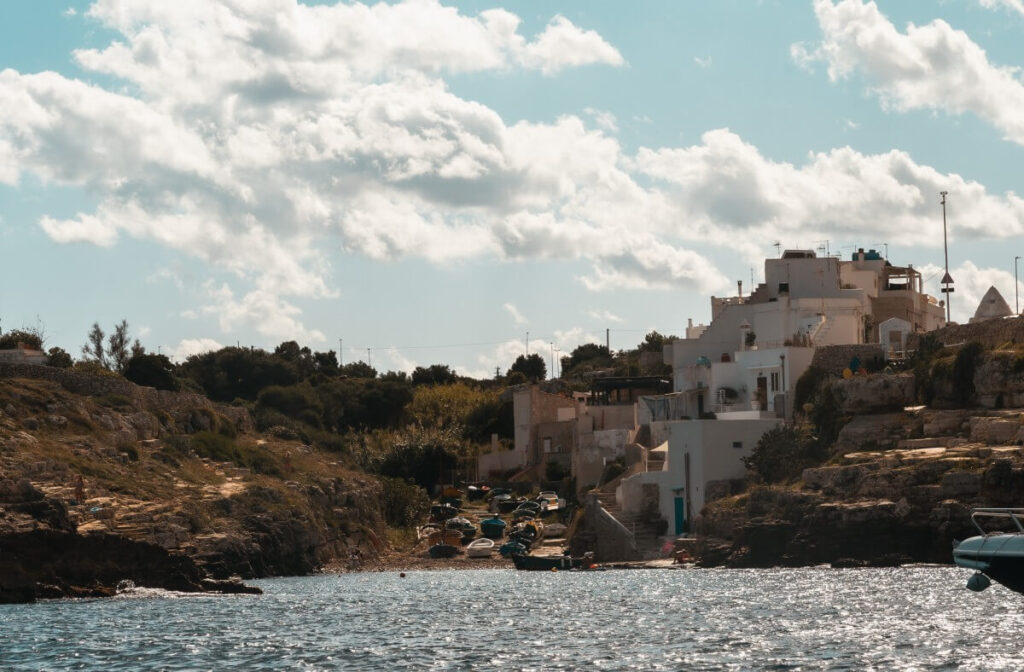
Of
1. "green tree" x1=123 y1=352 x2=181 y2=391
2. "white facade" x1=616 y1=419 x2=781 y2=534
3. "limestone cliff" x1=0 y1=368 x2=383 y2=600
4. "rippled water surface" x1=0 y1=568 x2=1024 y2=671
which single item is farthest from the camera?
"green tree" x1=123 y1=352 x2=181 y2=391

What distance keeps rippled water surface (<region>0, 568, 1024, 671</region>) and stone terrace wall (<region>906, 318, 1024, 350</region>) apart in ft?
62.4

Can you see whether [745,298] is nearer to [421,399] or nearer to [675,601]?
[421,399]

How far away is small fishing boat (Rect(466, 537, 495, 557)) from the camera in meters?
92.2

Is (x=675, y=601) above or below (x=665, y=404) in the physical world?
below

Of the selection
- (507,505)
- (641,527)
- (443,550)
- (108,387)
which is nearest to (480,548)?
(443,550)

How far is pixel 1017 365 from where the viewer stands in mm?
77312

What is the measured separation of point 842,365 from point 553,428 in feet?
94.8

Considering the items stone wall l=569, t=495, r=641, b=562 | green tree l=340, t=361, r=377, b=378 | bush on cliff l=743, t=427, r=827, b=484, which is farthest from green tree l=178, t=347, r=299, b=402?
bush on cliff l=743, t=427, r=827, b=484

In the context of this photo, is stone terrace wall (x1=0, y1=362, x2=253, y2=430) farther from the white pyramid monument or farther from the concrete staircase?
the white pyramid monument

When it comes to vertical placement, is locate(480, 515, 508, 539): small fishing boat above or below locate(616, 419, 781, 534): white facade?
below

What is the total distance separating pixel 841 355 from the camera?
295 feet

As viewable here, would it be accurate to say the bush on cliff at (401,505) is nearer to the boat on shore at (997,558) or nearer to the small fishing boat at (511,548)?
the small fishing boat at (511,548)

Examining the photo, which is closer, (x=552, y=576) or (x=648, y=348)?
(x=552, y=576)

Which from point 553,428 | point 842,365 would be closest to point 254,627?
point 842,365
